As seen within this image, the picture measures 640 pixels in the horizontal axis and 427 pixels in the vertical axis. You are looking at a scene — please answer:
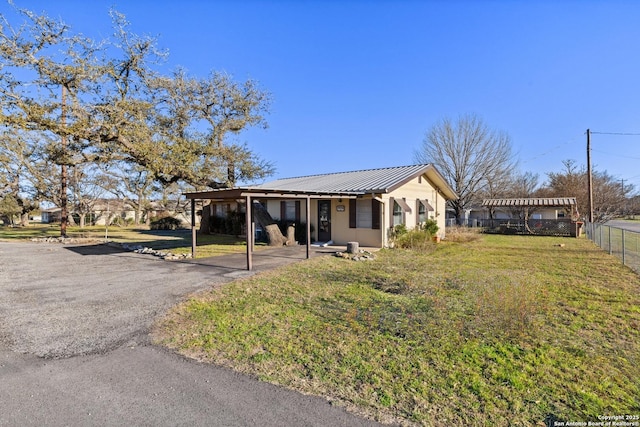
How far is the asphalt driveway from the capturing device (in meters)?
2.60

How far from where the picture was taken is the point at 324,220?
14.8 metres

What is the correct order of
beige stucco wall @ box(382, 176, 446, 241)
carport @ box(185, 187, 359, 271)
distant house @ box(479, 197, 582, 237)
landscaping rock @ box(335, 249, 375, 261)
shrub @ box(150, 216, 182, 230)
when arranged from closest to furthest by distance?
carport @ box(185, 187, 359, 271), landscaping rock @ box(335, 249, 375, 261), beige stucco wall @ box(382, 176, 446, 241), distant house @ box(479, 197, 582, 237), shrub @ box(150, 216, 182, 230)

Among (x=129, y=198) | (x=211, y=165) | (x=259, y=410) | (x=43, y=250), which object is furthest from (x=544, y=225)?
(x=129, y=198)

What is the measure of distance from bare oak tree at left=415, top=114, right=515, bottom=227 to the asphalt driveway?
23661 millimetres

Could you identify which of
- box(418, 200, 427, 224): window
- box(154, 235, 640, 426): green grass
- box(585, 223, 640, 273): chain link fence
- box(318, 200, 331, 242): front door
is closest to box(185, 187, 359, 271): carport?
box(154, 235, 640, 426): green grass

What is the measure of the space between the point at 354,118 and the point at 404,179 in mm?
13366

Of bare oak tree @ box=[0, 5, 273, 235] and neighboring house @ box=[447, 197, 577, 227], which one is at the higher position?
bare oak tree @ box=[0, 5, 273, 235]

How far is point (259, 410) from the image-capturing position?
8.79ft

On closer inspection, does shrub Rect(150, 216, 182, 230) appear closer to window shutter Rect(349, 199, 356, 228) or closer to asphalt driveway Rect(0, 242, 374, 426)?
window shutter Rect(349, 199, 356, 228)

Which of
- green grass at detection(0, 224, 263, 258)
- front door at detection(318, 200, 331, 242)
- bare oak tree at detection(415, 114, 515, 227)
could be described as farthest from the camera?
bare oak tree at detection(415, 114, 515, 227)

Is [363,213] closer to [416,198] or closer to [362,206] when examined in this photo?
[362,206]

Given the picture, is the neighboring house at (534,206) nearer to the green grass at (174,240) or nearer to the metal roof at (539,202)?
the metal roof at (539,202)

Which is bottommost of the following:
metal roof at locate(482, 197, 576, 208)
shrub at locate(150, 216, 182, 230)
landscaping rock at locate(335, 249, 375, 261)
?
landscaping rock at locate(335, 249, 375, 261)

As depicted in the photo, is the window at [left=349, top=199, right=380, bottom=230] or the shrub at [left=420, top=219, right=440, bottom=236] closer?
the window at [left=349, top=199, right=380, bottom=230]
